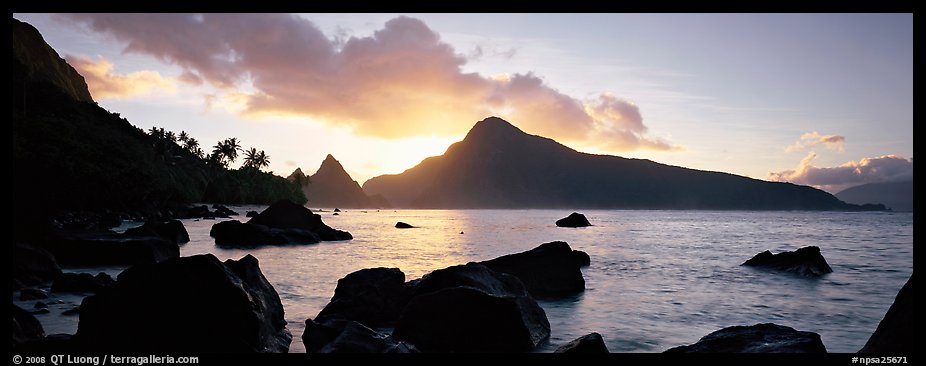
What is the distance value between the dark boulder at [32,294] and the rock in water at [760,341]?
1297 cm

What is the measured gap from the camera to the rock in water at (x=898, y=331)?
544cm

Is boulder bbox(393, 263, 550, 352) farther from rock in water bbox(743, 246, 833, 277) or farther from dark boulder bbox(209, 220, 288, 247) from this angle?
dark boulder bbox(209, 220, 288, 247)

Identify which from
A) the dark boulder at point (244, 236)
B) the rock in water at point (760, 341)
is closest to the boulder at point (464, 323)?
the rock in water at point (760, 341)

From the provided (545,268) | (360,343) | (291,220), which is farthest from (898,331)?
(291,220)


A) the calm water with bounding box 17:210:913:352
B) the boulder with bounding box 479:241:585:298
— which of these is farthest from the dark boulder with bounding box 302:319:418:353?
the boulder with bounding box 479:241:585:298

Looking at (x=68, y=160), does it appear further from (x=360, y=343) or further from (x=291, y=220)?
(x=360, y=343)

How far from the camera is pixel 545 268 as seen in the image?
15750 millimetres

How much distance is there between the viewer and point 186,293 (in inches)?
277

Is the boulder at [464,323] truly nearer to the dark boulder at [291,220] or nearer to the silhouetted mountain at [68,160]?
the silhouetted mountain at [68,160]

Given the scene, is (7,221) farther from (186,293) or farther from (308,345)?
(308,345)

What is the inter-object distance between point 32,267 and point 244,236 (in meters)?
19.6

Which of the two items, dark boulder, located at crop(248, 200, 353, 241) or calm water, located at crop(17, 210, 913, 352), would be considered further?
dark boulder, located at crop(248, 200, 353, 241)

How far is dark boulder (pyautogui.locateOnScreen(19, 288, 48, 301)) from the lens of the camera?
11.7 m

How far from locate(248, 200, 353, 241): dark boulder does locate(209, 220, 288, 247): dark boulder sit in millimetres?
5796
